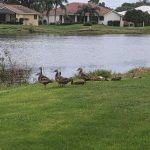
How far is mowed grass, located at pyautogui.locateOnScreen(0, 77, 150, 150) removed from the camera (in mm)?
11617

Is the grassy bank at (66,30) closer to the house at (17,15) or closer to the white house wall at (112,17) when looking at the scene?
the house at (17,15)

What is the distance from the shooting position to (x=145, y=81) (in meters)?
21.2

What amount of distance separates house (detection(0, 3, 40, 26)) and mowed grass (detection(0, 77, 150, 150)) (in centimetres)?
9500

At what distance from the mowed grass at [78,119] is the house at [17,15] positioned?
94998mm

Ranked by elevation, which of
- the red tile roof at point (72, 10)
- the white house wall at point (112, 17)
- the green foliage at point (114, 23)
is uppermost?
the red tile roof at point (72, 10)

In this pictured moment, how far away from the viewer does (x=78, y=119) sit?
13.7 m

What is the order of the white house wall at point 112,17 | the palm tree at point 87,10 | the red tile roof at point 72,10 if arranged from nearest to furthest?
1. the palm tree at point 87,10
2. the red tile roof at point 72,10
3. the white house wall at point 112,17

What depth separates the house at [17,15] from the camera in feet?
371

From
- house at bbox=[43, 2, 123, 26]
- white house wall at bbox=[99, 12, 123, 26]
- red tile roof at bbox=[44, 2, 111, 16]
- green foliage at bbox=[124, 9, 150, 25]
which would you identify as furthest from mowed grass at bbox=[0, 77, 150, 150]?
white house wall at bbox=[99, 12, 123, 26]

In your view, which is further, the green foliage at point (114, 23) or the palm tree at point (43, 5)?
the green foliage at point (114, 23)

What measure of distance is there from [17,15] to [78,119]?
104m

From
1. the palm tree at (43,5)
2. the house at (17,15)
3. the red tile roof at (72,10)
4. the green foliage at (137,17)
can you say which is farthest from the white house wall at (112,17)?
the house at (17,15)

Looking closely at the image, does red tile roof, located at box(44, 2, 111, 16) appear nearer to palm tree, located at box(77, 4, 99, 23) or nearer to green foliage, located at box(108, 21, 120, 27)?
green foliage, located at box(108, 21, 120, 27)

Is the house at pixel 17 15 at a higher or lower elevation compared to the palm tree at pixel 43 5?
lower
